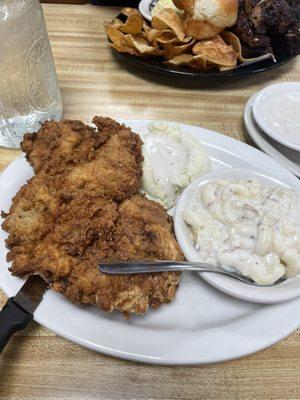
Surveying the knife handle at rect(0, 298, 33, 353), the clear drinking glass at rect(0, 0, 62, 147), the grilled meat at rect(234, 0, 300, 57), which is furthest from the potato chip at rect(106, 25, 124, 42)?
the knife handle at rect(0, 298, 33, 353)

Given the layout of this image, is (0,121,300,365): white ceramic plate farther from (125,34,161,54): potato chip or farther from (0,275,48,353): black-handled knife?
(125,34,161,54): potato chip

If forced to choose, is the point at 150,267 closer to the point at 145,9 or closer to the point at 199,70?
the point at 199,70

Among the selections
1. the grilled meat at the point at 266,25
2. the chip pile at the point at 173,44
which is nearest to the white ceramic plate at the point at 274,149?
the chip pile at the point at 173,44

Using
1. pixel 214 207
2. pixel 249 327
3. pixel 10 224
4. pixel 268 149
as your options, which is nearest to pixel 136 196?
pixel 214 207

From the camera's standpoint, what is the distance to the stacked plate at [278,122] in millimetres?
1815

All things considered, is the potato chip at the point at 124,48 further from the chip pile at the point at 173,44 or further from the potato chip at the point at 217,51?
the potato chip at the point at 217,51

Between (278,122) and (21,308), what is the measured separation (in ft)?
5.19

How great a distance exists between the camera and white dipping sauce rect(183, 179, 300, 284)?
1.25m

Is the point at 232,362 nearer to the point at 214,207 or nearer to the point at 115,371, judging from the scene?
the point at 115,371

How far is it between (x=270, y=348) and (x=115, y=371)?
1.74 ft

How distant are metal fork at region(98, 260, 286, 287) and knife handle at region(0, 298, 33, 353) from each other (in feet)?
0.88

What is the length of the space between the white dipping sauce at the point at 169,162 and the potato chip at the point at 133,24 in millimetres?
956

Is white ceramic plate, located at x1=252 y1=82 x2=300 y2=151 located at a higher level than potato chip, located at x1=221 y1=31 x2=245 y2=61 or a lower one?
lower

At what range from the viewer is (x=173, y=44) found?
2297 millimetres
